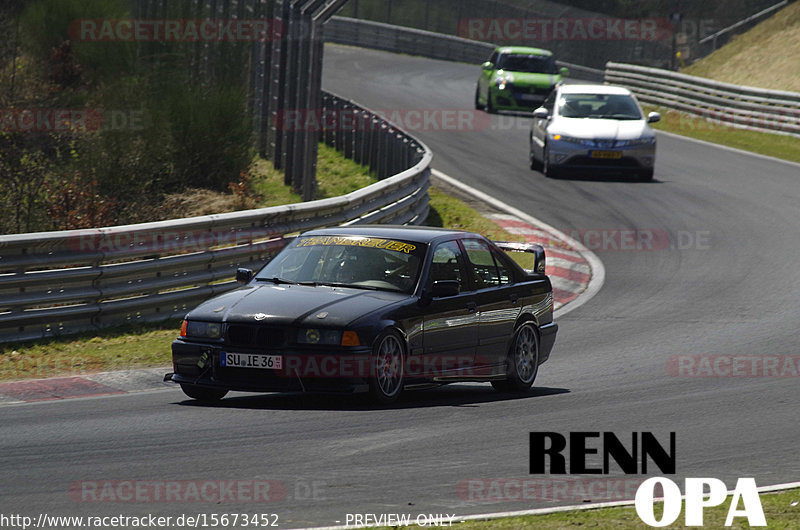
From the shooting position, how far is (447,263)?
10367 millimetres

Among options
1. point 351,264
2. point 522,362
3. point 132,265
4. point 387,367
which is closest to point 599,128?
point 132,265

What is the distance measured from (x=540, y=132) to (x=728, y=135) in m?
8.88

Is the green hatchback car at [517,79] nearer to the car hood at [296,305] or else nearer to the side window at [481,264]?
the side window at [481,264]

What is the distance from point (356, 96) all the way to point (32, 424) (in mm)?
28791

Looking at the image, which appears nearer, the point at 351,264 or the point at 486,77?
the point at 351,264

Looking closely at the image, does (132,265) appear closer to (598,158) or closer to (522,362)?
(522,362)

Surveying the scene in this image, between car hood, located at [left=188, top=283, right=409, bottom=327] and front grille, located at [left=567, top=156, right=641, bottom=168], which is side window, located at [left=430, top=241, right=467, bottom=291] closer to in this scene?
car hood, located at [left=188, top=283, right=409, bottom=327]

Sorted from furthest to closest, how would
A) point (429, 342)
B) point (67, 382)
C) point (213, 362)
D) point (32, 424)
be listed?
point (67, 382) → point (429, 342) → point (213, 362) → point (32, 424)

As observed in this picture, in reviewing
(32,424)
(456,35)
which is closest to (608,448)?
(32,424)

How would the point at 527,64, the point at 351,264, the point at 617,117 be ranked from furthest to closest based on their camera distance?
the point at 527,64 < the point at 617,117 < the point at 351,264

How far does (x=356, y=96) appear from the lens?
36.8 meters

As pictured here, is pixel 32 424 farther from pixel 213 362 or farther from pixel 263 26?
pixel 263 26

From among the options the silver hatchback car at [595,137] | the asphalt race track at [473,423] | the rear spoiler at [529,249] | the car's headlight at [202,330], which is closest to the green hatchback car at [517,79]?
the silver hatchback car at [595,137]

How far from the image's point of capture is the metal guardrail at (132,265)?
475 inches
